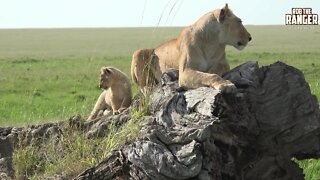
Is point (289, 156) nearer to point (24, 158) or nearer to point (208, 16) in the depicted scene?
point (208, 16)

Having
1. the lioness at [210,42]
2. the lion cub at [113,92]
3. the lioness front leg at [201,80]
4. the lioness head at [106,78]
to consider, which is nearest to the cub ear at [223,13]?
the lioness at [210,42]

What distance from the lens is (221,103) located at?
18.2ft

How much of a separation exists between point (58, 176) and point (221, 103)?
1679 millimetres

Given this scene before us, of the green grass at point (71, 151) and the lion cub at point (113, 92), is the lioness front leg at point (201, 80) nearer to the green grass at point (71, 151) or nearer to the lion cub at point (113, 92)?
the green grass at point (71, 151)

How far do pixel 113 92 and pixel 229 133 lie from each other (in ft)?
13.7

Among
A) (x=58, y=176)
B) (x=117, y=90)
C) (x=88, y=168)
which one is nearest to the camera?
(x=88, y=168)

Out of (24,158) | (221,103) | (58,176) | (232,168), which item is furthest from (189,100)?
(24,158)

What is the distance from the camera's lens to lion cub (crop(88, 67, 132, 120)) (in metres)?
9.32

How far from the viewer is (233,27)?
273 inches

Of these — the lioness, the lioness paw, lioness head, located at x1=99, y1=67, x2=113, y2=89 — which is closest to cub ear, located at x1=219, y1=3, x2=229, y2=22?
the lioness

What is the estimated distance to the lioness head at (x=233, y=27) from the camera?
6938 mm

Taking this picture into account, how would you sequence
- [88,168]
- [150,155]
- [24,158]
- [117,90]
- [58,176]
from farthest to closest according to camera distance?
1. [117,90]
2. [24,158]
3. [58,176]
4. [88,168]
5. [150,155]

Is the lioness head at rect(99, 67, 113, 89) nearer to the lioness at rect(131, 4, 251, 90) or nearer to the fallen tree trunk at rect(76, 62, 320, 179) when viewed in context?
the lioness at rect(131, 4, 251, 90)

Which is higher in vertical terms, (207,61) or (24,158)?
(207,61)
